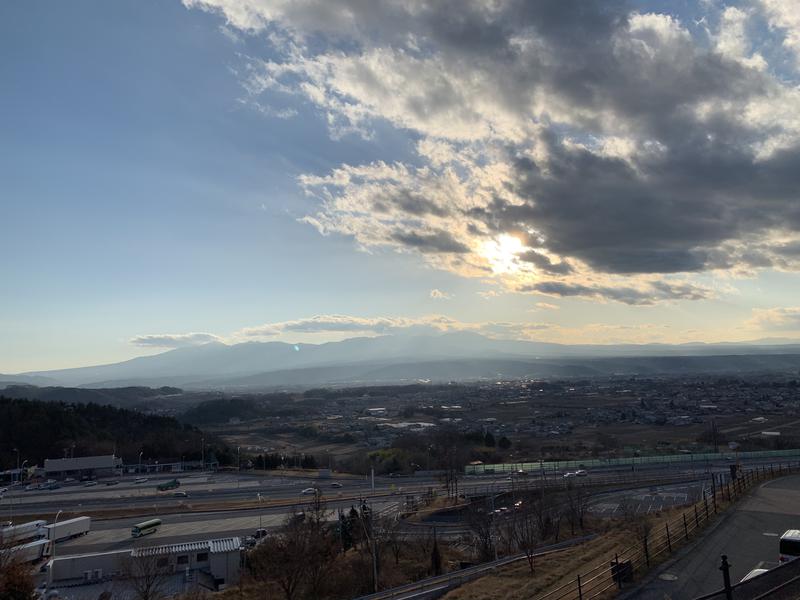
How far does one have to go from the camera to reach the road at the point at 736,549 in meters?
10.9

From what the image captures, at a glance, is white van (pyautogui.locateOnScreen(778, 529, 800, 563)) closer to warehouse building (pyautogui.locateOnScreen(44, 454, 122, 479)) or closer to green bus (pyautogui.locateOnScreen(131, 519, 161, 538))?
green bus (pyautogui.locateOnScreen(131, 519, 161, 538))

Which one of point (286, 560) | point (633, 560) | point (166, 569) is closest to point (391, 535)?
point (286, 560)

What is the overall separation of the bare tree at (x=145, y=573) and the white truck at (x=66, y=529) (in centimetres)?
1080

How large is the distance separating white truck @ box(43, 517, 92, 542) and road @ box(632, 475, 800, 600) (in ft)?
108

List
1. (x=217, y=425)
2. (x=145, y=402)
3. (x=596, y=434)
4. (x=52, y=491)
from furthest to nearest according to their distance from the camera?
1. (x=145, y=402)
2. (x=217, y=425)
3. (x=596, y=434)
4. (x=52, y=491)

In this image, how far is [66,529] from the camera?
109 ft

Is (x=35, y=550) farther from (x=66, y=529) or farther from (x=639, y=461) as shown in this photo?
(x=639, y=461)

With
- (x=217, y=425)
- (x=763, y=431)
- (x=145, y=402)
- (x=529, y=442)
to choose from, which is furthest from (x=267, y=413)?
(x=763, y=431)

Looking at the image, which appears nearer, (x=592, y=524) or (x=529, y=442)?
(x=592, y=524)

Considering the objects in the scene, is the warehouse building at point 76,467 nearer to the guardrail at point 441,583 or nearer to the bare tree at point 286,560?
the bare tree at point 286,560

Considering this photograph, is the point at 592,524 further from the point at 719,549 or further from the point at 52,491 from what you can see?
the point at 52,491

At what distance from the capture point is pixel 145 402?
629ft

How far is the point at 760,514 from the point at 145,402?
670 ft

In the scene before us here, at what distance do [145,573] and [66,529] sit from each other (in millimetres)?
16688
